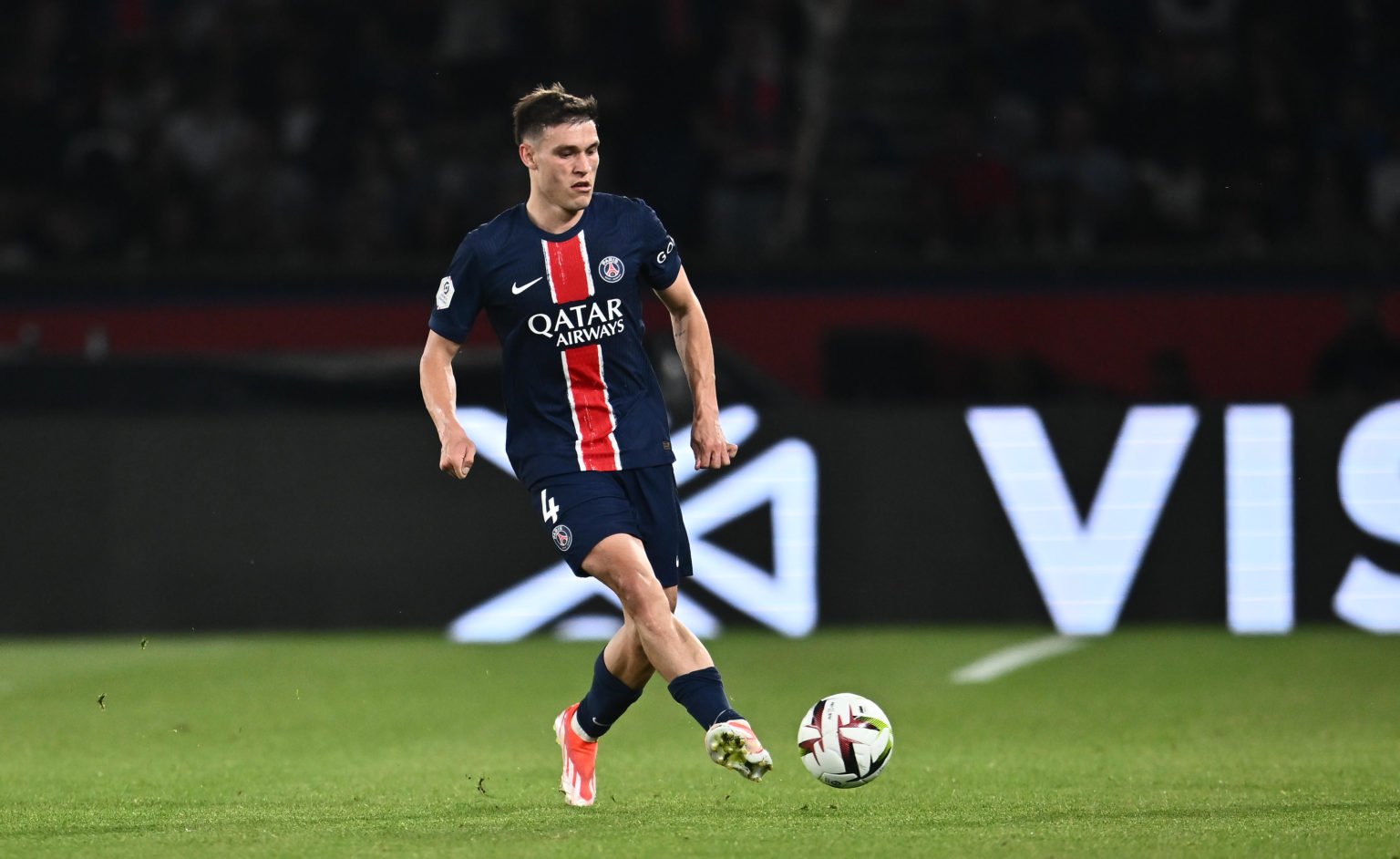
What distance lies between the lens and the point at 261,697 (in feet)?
30.4

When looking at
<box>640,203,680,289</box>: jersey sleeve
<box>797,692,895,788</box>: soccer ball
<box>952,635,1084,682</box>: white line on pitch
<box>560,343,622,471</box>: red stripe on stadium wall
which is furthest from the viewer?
<box>952,635,1084,682</box>: white line on pitch

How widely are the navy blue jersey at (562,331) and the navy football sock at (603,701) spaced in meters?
0.62

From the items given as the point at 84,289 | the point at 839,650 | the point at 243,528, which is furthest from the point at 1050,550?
the point at 84,289

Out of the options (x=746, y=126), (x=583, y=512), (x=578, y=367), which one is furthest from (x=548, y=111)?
(x=746, y=126)

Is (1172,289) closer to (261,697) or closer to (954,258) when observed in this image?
(954,258)

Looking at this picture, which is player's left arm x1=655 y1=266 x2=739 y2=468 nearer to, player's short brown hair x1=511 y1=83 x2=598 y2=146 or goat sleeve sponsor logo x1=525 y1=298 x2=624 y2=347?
goat sleeve sponsor logo x1=525 y1=298 x2=624 y2=347

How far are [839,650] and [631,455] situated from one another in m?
4.75

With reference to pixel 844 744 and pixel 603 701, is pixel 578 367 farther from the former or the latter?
pixel 844 744

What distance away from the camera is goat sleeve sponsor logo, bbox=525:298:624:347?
19.9 feet

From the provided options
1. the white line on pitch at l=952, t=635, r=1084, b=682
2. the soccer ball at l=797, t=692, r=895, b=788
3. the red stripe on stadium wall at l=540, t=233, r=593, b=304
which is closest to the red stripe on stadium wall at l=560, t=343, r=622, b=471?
the red stripe on stadium wall at l=540, t=233, r=593, b=304

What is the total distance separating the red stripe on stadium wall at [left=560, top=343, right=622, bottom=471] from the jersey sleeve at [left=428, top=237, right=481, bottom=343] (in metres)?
0.30

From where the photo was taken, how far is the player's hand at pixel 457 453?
5.77 metres

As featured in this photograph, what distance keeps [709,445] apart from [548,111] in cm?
103

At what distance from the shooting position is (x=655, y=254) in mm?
6203
